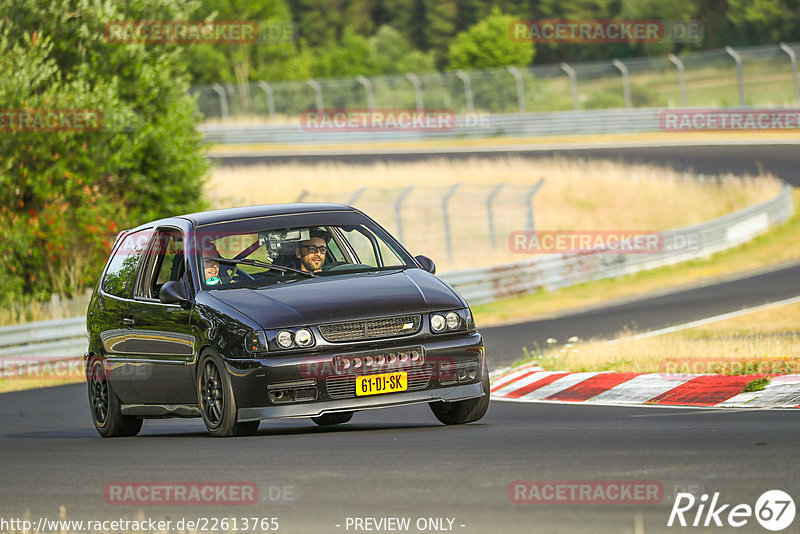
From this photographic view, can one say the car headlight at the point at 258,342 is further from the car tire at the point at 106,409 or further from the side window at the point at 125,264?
the car tire at the point at 106,409

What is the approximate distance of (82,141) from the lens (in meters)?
25.4

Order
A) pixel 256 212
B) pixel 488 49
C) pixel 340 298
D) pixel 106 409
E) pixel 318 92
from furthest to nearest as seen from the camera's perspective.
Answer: pixel 488 49 < pixel 318 92 < pixel 106 409 < pixel 256 212 < pixel 340 298

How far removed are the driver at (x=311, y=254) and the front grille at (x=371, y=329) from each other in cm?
121

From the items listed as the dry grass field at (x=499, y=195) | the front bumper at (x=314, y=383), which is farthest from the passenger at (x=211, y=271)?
the dry grass field at (x=499, y=195)

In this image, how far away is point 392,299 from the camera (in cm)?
893

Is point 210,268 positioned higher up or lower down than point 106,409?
higher up

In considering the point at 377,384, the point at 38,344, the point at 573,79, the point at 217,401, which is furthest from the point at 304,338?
the point at 573,79

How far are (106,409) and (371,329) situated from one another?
3.18 m

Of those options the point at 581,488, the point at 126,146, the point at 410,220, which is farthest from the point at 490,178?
the point at 581,488

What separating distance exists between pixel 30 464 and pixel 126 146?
18286 mm

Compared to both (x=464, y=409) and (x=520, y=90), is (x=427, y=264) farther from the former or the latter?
(x=520, y=90)

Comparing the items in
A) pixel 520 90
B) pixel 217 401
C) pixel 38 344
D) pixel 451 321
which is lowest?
pixel 520 90

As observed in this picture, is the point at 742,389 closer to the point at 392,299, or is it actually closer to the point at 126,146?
the point at 392,299

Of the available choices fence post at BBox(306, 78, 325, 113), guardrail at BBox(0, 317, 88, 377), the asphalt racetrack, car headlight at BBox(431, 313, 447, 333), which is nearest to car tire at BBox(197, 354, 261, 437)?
the asphalt racetrack
